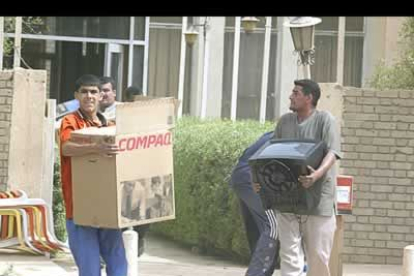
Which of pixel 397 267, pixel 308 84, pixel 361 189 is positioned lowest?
pixel 397 267

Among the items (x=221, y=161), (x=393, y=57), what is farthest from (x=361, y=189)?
(x=393, y=57)

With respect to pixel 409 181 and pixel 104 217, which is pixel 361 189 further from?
pixel 104 217

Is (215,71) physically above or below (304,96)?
above

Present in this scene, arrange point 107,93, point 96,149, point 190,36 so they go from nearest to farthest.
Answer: point 96,149
point 107,93
point 190,36

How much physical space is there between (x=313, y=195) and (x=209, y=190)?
319 centimetres

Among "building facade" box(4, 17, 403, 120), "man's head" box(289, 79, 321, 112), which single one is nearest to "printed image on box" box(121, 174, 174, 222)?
"man's head" box(289, 79, 321, 112)

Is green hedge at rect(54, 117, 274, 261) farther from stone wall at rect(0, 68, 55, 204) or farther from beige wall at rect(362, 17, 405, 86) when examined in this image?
beige wall at rect(362, 17, 405, 86)

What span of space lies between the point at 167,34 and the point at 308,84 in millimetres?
14811

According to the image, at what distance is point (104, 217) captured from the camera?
650cm

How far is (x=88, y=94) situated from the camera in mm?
6773

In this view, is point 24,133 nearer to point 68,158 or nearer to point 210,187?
point 210,187

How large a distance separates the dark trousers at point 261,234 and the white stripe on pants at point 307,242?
0.38 metres

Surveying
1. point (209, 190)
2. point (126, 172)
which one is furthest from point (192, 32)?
point (126, 172)

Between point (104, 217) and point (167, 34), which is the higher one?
point (167, 34)
